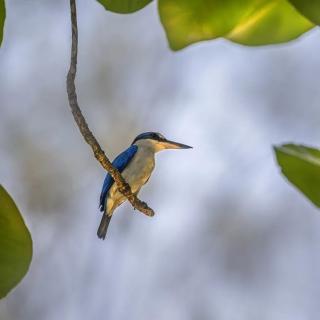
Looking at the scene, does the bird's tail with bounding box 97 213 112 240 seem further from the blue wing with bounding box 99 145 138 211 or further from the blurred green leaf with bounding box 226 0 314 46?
the blurred green leaf with bounding box 226 0 314 46

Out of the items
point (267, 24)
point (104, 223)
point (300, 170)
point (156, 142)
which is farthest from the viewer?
point (156, 142)

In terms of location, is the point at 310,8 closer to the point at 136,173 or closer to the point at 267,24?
the point at 267,24

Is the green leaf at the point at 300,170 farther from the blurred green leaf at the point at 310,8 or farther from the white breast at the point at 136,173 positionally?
the white breast at the point at 136,173

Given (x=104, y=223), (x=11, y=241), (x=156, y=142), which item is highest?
(x=11, y=241)

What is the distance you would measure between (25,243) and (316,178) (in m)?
0.17

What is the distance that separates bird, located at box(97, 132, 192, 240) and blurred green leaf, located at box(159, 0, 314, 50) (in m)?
1.92

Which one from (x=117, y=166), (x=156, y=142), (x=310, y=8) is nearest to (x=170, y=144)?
(x=156, y=142)

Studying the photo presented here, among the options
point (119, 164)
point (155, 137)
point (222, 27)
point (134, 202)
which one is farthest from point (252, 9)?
point (155, 137)

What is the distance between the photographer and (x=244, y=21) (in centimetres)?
32

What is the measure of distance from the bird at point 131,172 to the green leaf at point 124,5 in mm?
1885

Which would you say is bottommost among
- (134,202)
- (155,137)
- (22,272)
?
(155,137)

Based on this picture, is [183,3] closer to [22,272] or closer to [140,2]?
[140,2]

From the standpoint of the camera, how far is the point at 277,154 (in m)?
0.22

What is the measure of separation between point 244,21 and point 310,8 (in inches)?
3.0
